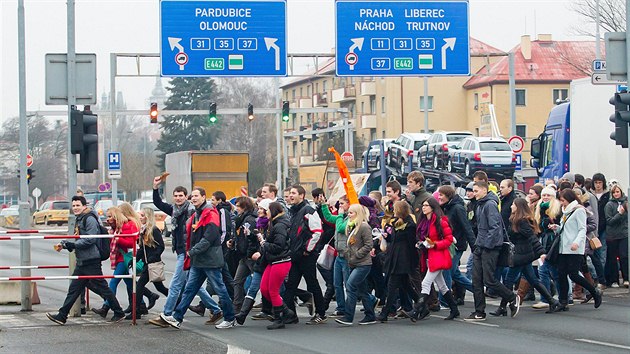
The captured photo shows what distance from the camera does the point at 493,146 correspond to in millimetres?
42000

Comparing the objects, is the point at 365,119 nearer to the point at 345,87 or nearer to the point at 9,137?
the point at 345,87

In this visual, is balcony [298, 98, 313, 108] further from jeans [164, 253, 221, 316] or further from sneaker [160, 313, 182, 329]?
sneaker [160, 313, 182, 329]

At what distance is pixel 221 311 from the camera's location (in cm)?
1480

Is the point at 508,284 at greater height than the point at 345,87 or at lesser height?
lesser

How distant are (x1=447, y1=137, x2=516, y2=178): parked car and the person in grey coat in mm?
26485

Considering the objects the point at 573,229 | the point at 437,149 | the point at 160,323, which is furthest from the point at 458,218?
the point at 437,149

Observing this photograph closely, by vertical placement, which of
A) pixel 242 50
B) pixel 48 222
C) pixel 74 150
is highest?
pixel 242 50

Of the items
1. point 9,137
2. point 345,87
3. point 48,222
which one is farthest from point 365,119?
point 48,222

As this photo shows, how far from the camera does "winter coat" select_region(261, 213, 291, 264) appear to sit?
551 inches

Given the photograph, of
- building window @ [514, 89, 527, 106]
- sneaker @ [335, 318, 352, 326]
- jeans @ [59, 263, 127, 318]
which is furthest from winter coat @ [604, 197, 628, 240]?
building window @ [514, 89, 527, 106]

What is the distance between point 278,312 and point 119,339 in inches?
Answer: 83.3

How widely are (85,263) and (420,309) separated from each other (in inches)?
174

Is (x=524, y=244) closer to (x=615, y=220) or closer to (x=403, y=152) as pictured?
(x=615, y=220)

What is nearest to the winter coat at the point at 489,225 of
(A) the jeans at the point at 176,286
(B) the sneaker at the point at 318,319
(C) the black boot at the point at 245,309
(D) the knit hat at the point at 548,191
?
(D) the knit hat at the point at 548,191
